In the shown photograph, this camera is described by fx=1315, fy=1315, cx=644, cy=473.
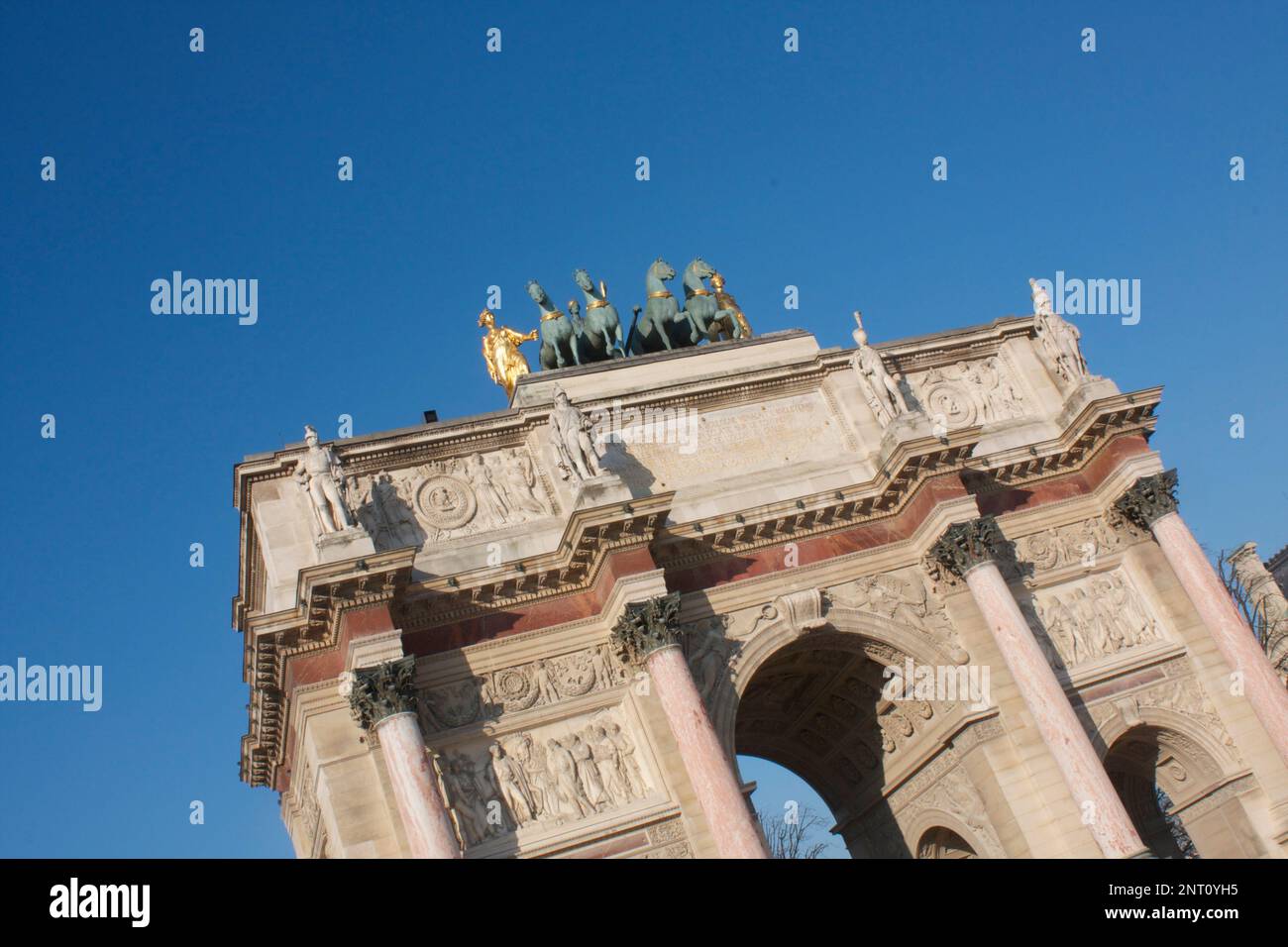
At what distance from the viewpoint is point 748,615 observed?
23406 millimetres

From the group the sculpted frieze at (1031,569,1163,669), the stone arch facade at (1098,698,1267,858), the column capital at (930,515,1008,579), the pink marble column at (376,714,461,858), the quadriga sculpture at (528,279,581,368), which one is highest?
the quadriga sculpture at (528,279,581,368)

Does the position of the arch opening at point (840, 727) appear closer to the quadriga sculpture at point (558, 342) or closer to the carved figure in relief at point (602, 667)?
the carved figure in relief at point (602, 667)

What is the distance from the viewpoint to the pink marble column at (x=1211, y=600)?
78.9ft

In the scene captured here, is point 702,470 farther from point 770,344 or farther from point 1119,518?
point 1119,518

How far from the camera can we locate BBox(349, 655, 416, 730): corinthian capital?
64.8 feet

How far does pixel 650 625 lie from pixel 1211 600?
1113 cm

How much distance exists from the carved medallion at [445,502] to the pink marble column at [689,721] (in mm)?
3752

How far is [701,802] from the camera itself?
20344mm

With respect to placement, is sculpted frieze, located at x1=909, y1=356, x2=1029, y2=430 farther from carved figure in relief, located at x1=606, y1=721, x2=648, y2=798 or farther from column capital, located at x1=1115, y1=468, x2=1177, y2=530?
carved figure in relief, located at x1=606, y1=721, x2=648, y2=798

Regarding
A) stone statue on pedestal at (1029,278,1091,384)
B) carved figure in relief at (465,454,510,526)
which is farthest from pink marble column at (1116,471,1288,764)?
carved figure in relief at (465,454,510,526)

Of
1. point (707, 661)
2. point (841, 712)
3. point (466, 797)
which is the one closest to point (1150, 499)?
point (841, 712)

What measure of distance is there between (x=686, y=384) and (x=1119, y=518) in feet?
29.4

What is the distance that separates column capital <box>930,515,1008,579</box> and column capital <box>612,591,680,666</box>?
537 cm

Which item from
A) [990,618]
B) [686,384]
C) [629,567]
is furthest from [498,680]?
[990,618]
